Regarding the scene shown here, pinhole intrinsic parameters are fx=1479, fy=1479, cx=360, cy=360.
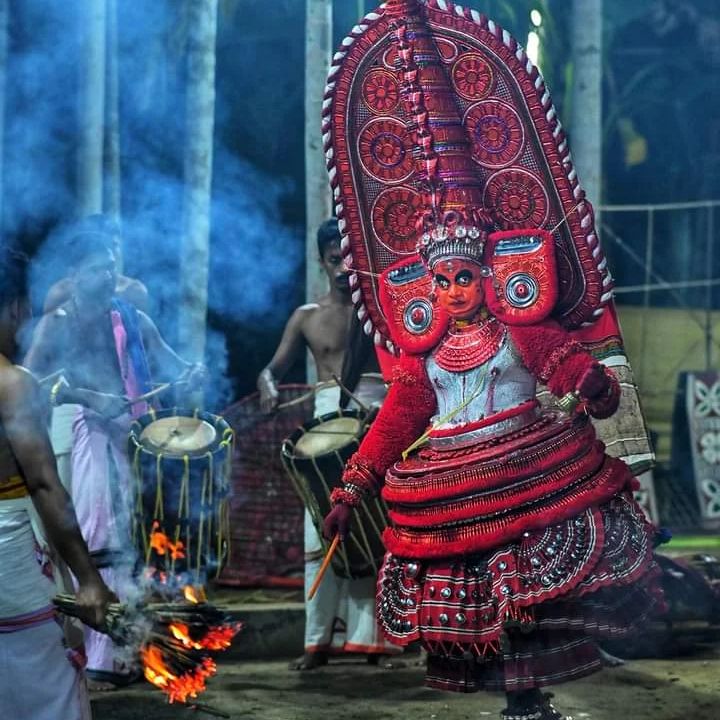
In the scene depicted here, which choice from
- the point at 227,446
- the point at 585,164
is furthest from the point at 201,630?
the point at 585,164

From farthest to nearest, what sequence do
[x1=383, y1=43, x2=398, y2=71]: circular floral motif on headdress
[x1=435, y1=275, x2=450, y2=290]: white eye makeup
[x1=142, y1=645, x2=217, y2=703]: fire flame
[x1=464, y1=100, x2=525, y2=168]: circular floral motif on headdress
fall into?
1. [x1=383, y1=43, x2=398, y2=71]: circular floral motif on headdress
2. [x1=464, y1=100, x2=525, y2=168]: circular floral motif on headdress
3. [x1=435, y1=275, x2=450, y2=290]: white eye makeup
4. [x1=142, y1=645, x2=217, y2=703]: fire flame

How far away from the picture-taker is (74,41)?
25.8ft

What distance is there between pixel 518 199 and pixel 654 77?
545cm

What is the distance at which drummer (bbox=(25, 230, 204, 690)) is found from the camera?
23.2ft

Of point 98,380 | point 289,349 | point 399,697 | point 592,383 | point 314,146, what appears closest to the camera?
point 592,383

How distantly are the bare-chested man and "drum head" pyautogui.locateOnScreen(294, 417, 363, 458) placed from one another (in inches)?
94.5

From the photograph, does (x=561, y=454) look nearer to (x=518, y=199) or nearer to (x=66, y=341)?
(x=518, y=199)

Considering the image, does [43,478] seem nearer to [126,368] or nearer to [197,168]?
[126,368]

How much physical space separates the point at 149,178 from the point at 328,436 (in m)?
2.40

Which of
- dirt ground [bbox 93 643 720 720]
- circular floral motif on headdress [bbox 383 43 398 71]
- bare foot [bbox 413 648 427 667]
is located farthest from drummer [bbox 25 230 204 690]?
circular floral motif on headdress [bbox 383 43 398 71]

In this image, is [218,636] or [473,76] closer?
[218,636]

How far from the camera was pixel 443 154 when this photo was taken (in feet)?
18.3

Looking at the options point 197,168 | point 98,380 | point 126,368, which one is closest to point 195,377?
point 126,368

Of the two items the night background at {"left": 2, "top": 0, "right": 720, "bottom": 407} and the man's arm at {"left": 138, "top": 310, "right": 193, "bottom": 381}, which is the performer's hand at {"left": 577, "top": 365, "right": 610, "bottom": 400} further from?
the night background at {"left": 2, "top": 0, "right": 720, "bottom": 407}
